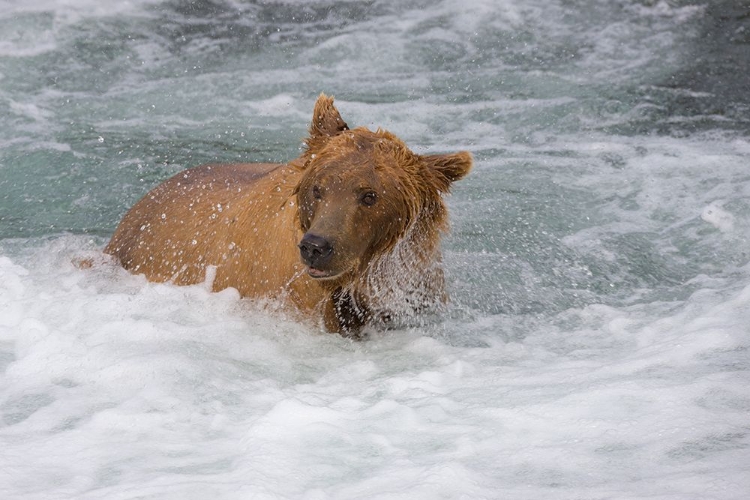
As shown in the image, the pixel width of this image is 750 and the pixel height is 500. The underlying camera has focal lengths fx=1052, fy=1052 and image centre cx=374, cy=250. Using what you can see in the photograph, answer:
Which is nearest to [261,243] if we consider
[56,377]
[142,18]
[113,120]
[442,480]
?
[56,377]

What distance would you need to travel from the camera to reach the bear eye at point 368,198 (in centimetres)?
537

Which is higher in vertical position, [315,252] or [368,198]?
[368,198]

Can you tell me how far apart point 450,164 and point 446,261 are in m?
1.45

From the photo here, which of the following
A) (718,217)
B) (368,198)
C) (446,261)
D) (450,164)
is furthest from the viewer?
(718,217)

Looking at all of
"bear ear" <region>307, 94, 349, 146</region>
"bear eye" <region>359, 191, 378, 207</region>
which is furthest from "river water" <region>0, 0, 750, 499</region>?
"bear ear" <region>307, 94, 349, 146</region>

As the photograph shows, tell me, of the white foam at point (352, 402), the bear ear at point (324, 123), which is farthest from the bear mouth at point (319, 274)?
the bear ear at point (324, 123)

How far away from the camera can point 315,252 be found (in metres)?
5.11

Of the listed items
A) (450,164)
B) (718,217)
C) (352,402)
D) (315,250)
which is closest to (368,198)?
(315,250)

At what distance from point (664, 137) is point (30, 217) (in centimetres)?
546

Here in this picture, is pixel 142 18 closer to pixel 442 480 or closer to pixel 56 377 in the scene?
pixel 56 377

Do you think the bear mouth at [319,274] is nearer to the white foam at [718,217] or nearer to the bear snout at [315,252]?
the bear snout at [315,252]

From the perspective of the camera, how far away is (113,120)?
988 cm

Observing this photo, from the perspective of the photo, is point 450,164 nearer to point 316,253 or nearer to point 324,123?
point 324,123

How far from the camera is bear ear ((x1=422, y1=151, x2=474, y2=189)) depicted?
5.65m
